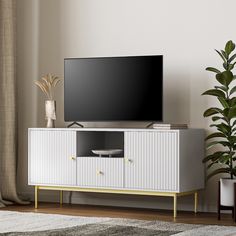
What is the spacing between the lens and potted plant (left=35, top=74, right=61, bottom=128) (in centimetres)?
635

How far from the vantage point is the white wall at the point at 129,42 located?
6012mm

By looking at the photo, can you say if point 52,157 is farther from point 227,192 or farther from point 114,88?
point 227,192

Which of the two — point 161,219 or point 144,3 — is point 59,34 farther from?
point 161,219

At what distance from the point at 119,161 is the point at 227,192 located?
36.1 inches

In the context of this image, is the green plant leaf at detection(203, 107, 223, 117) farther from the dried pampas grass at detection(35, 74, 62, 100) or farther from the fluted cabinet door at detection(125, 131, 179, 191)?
the dried pampas grass at detection(35, 74, 62, 100)

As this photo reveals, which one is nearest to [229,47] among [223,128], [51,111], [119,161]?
[223,128]

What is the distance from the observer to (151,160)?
225 inches

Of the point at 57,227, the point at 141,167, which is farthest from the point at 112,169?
the point at 57,227

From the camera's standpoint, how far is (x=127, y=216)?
5656mm

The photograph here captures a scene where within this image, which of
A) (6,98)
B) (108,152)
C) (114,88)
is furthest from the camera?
(6,98)

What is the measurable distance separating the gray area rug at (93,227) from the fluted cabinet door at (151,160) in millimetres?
515

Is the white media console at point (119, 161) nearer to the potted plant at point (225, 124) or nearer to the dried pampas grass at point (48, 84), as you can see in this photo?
the potted plant at point (225, 124)

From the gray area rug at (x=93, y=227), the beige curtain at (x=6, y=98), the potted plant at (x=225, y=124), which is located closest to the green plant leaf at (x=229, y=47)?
the potted plant at (x=225, y=124)

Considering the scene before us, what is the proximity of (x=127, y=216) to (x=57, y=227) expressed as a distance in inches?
34.5
